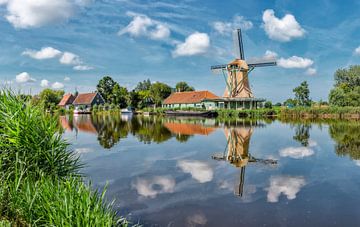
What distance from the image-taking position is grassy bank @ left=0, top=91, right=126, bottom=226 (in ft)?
10.2

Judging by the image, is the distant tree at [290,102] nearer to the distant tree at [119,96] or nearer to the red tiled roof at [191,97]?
the red tiled roof at [191,97]

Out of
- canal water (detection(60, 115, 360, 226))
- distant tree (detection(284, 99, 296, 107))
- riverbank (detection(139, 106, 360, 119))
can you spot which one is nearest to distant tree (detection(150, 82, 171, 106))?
riverbank (detection(139, 106, 360, 119))

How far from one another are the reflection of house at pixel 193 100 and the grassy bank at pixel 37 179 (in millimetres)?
37427

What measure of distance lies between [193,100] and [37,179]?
41496 mm

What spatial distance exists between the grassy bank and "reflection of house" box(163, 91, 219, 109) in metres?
37.4

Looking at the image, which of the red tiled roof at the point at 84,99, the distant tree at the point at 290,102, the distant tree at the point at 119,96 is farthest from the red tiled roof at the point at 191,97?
the red tiled roof at the point at 84,99

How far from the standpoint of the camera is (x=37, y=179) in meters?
4.37

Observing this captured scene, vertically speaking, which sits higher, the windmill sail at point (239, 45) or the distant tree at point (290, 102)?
the windmill sail at point (239, 45)

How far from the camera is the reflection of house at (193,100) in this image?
1685 inches

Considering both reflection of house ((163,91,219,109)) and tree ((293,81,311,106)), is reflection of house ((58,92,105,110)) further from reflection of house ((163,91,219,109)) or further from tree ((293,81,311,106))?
tree ((293,81,311,106))

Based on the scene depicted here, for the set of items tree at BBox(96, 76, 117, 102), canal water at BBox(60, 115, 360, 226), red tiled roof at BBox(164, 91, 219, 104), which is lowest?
canal water at BBox(60, 115, 360, 226)

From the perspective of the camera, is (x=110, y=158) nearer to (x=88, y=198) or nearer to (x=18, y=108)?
(x=18, y=108)

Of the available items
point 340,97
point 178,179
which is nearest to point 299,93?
point 340,97

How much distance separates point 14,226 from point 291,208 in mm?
4550
